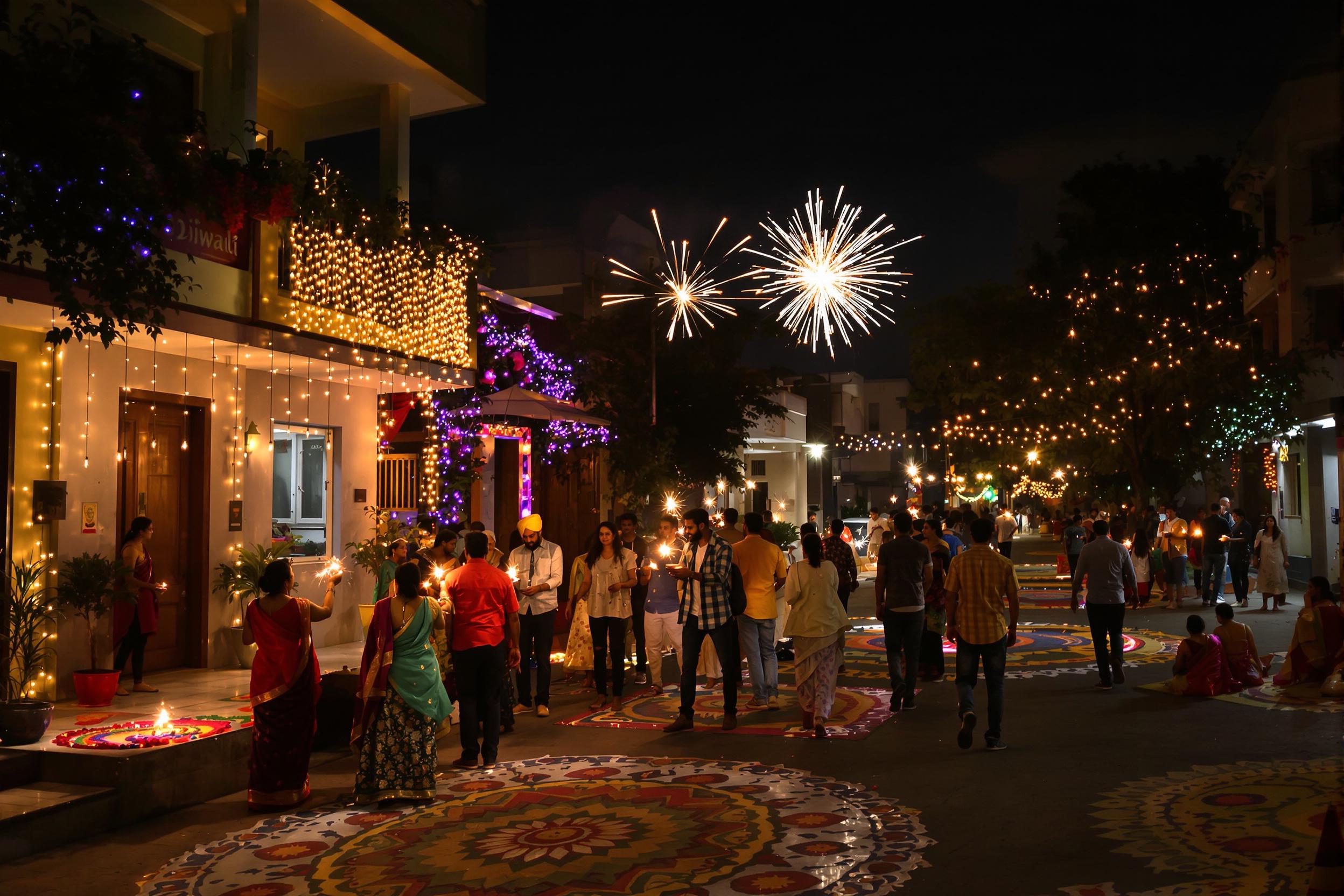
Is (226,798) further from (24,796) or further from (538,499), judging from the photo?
(538,499)

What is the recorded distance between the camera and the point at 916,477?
77.1 m

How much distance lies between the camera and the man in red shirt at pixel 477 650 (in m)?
9.27

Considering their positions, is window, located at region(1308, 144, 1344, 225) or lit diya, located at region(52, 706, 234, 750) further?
window, located at region(1308, 144, 1344, 225)

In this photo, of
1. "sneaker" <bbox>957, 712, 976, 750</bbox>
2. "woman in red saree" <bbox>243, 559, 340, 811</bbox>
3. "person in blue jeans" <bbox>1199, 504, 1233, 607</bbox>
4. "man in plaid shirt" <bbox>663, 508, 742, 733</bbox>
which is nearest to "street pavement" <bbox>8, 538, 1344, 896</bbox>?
"sneaker" <bbox>957, 712, 976, 750</bbox>

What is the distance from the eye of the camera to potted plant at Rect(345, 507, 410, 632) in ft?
49.7

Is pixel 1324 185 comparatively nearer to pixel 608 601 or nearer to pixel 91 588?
pixel 608 601

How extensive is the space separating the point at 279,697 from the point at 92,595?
3672 millimetres

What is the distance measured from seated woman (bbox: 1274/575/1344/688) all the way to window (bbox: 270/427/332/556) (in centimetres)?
1172

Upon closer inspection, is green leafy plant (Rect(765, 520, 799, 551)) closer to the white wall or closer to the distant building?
the distant building

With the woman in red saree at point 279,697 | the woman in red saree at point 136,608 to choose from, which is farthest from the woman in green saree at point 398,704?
the woman in red saree at point 136,608

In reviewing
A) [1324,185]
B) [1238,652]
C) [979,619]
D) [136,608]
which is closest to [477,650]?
[136,608]

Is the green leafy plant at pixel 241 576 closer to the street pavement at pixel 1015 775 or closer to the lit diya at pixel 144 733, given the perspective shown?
the lit diya at pixel 144 733

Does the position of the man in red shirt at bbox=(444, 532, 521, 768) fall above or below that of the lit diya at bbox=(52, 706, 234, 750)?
above

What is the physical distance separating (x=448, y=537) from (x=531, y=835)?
403 centimetres
